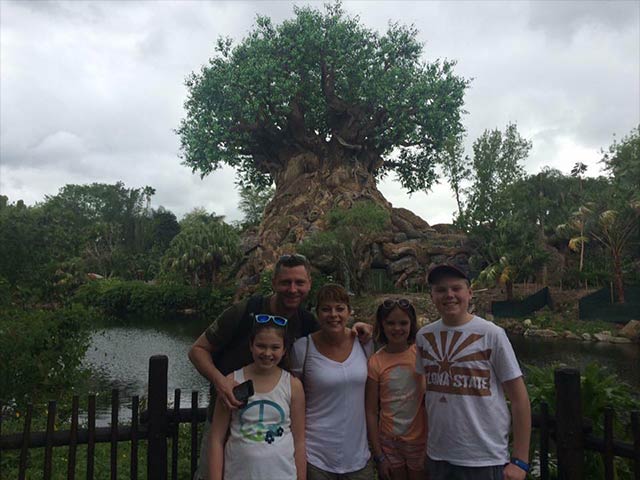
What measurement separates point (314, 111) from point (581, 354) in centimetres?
2247

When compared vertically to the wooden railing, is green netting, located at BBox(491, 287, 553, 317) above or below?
above

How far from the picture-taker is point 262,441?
260cm

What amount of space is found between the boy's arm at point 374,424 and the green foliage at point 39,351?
5822mm

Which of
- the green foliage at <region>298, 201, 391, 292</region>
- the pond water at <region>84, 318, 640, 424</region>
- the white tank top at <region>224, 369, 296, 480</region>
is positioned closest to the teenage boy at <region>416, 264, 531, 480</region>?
the white tank top at <region>224, 369, 296, 480</region>

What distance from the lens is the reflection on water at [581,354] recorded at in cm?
1397

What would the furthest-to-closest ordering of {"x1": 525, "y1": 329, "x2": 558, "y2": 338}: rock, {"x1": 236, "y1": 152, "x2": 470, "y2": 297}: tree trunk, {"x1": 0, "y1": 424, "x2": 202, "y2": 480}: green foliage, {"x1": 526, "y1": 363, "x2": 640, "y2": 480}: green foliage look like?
{"x1": 236, "y1": 152, "x2": 470, "y2": 297}: tree trunk
{"x1": 525, "y1": 329, "x2": 558, "y2": 338}: rock
{"x1": 0, "y1": 424, "x2": 202, "y2": 480}: green foliage
{"x1": 526, "y1": 363, "x2": 640, "y2": 480}: green foliage

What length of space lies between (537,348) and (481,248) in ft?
32.4

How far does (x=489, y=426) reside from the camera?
2.69 metres

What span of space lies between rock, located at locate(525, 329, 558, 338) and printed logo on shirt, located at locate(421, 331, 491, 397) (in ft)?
62.8

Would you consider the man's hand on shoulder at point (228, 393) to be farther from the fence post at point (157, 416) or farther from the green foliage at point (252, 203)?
the green foliage at point (252, 203)

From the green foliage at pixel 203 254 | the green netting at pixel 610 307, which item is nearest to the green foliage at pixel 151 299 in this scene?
the green foliage at pixel 203 254

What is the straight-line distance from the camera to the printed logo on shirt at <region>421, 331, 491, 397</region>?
2703 mm

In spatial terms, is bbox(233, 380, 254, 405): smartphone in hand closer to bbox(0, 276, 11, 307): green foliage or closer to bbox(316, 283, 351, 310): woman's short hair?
bbox(316, 283, 351, 310): woman's short hair

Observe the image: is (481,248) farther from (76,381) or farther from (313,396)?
(313,396)
